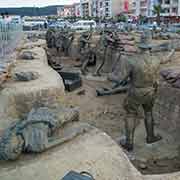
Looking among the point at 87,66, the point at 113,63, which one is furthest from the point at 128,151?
the point at 87,66

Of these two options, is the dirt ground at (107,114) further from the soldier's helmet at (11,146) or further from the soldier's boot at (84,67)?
the soldier's helmet at (11,146)

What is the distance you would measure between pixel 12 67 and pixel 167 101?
14.8ft

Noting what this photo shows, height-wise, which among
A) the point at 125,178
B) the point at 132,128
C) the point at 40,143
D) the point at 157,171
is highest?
the point at 40,143

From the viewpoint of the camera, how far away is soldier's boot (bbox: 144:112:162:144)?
5641 mm

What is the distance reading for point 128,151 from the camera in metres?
5.62

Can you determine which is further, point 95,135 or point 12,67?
point 12,67

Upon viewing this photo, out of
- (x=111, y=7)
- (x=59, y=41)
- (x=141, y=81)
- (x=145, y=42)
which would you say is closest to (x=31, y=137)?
(x=141, y=81)

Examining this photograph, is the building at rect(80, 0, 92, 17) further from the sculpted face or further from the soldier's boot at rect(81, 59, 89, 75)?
the sculpted face

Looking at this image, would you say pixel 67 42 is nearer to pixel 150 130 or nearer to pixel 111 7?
pixel 150 130

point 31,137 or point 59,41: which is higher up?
point 31,137

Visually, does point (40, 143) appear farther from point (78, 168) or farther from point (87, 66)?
point (87, 66)

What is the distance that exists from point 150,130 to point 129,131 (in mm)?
514

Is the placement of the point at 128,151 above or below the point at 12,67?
below

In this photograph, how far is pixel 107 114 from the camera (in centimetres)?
805
